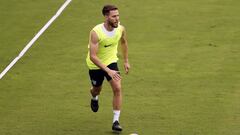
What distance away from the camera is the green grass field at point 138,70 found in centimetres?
1627

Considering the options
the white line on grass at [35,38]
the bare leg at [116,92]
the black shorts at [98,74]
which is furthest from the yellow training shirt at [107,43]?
the white line on grass at [35,38]

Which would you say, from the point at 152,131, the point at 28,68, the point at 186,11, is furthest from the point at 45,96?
the point at 186,11

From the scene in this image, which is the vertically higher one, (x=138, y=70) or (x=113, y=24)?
(x=113, y=24)

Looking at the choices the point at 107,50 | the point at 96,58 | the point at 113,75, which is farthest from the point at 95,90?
the point at 113,75

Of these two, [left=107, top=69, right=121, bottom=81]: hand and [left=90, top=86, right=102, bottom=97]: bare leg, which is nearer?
[left=107, top=69, right=121, bottom=81]: hand

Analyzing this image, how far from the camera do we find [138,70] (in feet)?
66.2

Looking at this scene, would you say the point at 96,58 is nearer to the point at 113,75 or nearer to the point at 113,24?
the point at 113,75

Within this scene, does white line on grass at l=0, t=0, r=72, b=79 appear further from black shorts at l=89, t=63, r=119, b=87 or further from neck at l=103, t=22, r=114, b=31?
neck at l=103, t=22, r=114, b=31

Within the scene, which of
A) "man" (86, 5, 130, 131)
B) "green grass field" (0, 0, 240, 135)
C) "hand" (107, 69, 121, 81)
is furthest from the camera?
"green grass field" (0, 0, 240, 135)

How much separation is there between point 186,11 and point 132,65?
188 inches

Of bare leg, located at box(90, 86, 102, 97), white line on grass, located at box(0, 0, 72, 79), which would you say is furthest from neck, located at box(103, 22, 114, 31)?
white line on grass, located at box(0, 0, 72, 79)

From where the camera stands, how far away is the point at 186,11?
2461 cm

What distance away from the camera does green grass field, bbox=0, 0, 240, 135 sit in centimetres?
1627

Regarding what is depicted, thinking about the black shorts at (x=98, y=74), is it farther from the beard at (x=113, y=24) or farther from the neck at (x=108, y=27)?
the beard at (x=113, y=24)
